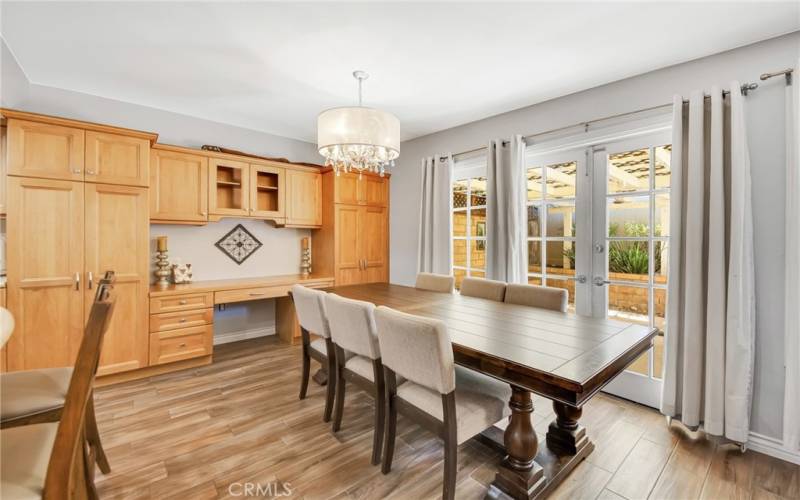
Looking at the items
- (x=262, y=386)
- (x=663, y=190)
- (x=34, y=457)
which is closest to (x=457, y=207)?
(x=663, y=190)

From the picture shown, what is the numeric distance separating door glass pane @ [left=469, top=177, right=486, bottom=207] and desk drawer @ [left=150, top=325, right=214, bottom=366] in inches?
123

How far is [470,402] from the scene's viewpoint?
1.66m

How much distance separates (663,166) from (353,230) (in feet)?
10.5

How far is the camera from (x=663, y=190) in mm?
2508

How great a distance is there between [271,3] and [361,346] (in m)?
2.01

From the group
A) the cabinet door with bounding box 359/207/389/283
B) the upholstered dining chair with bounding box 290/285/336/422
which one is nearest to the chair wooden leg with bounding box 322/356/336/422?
the upholstered dining chair with bounding box 290/285/336/422

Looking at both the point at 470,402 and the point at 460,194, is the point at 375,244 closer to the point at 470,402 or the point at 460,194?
the point at 460,194

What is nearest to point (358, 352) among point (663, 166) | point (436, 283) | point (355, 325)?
point (355, 325)

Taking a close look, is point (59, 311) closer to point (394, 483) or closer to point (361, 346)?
point (361, 346)

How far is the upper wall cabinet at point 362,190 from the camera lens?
4.21 meters

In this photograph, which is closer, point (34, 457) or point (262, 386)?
point (34, 457)

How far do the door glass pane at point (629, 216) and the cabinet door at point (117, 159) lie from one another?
4019mm

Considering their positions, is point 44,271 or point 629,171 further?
point 629,171

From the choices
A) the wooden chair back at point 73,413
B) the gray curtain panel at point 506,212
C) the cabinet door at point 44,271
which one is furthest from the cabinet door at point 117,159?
the gray curtain panel at point 506,212
